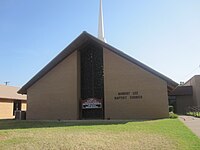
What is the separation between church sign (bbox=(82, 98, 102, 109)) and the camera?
24.1 m

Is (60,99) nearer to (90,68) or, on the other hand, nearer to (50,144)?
(90,68)

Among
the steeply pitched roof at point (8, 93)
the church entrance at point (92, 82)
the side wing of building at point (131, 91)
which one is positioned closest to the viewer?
the side wing of building at point (131, 91)

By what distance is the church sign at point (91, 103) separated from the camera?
24062mm

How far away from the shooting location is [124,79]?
2308 cm

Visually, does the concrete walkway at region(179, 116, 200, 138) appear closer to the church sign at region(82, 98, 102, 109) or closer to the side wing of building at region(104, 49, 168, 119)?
the side wing of building at region(104, 49, 168, 119)

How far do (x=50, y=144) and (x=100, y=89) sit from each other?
1546 centimetres

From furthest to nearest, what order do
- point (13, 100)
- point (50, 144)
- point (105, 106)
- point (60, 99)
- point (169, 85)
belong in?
point (13, 100) < point (60, 99) < point (105, 106) < point (169, 85) < point (50, 144)

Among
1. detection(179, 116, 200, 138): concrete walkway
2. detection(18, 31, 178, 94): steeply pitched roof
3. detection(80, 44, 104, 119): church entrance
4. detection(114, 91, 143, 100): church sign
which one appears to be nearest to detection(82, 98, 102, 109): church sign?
detection(80, 44, 104, 119): church entrance

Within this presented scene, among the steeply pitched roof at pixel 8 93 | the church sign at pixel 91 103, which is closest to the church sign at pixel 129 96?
the church sign at pixel 91 103

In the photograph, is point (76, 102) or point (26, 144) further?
point (76, 102)

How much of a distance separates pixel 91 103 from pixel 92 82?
2149mm

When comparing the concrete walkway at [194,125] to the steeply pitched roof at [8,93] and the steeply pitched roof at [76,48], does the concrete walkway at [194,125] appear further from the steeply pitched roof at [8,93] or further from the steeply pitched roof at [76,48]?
the steeply pitched roof at [8,93]

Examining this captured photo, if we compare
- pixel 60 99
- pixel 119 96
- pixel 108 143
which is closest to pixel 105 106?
pixel 119 96

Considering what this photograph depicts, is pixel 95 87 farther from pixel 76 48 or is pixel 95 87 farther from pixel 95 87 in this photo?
pixel 76 48
